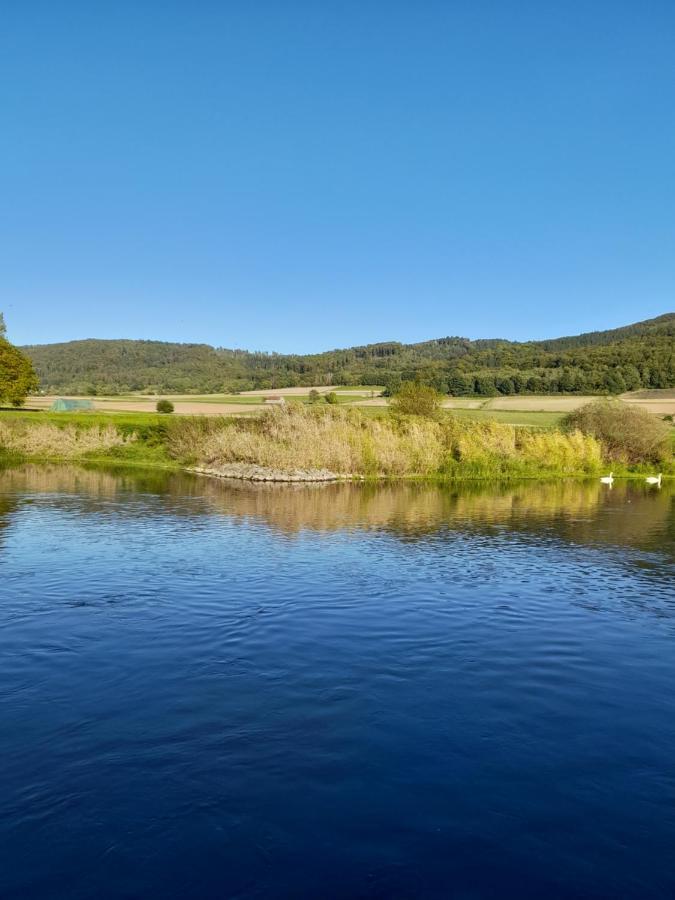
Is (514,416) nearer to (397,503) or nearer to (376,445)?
(376,445)

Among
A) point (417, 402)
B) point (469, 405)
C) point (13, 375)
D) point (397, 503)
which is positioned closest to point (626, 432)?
point (417, 402)

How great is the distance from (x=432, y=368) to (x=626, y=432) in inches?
2959

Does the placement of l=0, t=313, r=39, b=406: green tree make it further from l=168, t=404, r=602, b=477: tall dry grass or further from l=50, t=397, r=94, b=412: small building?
l=168, t=404, r=602, b=477: tall dry grass

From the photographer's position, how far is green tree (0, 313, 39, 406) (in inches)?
3317

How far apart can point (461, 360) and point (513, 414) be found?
5894 cm

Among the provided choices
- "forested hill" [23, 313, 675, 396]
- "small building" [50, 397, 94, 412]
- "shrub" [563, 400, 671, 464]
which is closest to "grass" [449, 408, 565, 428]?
"shrub" [563, 400, 671, 464]

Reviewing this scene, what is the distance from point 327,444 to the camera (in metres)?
56.2

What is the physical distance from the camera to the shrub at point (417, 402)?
67250 mm

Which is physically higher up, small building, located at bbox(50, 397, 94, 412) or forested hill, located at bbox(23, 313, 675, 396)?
forested hill, located at bbox(23, 313, 675, 396)

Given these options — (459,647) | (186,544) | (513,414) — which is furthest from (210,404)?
(459,647)

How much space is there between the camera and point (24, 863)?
8.97 m

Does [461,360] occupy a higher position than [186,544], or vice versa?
[461,360]

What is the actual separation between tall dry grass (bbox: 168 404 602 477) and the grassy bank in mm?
84

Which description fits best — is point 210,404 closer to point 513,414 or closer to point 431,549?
point 513,414
